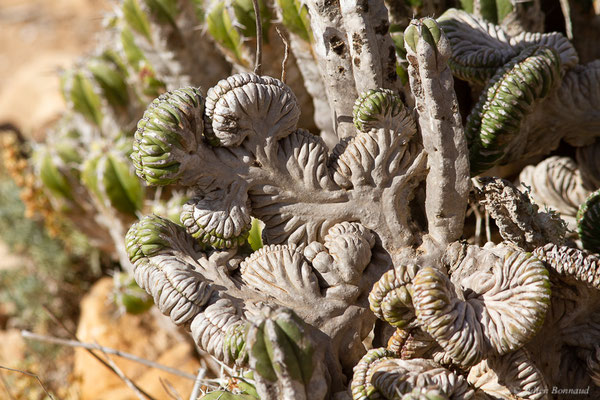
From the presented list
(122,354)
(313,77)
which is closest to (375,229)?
(122,354)

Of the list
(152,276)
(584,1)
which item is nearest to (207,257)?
(152,276)

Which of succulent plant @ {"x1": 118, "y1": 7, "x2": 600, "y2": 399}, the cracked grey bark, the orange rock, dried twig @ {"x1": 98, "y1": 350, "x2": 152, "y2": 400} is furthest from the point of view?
the orange rock

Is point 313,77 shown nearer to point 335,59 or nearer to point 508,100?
point 335,59

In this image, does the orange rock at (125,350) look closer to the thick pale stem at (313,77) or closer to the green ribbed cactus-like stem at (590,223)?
the thick pale stem at (313,77)

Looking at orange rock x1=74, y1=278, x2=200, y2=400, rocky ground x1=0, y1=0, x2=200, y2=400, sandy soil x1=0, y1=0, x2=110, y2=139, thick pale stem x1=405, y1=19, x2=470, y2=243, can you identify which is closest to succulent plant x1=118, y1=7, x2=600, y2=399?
thick pale stem x1=405, y1=19, x2=470, y2=243

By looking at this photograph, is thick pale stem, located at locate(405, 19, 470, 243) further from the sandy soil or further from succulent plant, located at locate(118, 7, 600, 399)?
the sandy soil

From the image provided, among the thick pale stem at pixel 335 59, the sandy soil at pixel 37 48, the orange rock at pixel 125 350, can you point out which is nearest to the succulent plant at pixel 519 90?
the thick pale stem at pixel 335 59

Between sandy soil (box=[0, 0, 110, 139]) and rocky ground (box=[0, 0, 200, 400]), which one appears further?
sandy soil (box=[0, 0, 110, 139])
